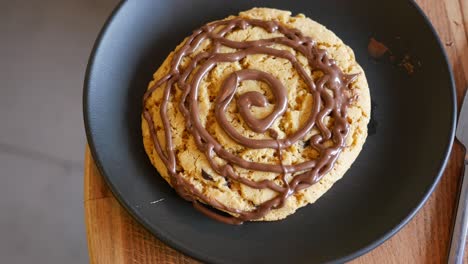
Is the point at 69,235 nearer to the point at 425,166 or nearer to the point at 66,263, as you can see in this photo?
the point at 66,263

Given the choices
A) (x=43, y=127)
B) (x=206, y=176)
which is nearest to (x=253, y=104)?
(x=206, y=176)

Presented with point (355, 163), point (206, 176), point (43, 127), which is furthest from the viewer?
point (43, 127)

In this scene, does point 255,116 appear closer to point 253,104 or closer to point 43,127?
point 253,104

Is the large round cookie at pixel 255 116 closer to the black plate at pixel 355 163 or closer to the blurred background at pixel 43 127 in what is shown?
the black plate at pixel 355 163

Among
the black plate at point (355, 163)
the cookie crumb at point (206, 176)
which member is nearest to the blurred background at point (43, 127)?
the black plate at point (355, 163)

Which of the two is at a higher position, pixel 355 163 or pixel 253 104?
pixel 253 104

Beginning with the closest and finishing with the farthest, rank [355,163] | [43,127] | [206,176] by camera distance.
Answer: [206,176] → [355,163] → [43,127]

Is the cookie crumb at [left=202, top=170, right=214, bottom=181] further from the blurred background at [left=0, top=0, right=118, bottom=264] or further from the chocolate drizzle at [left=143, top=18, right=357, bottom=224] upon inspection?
the blurred background at [left=0, top=0, right=118, bottom=264]

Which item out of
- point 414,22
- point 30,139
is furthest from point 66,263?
point 414,22
